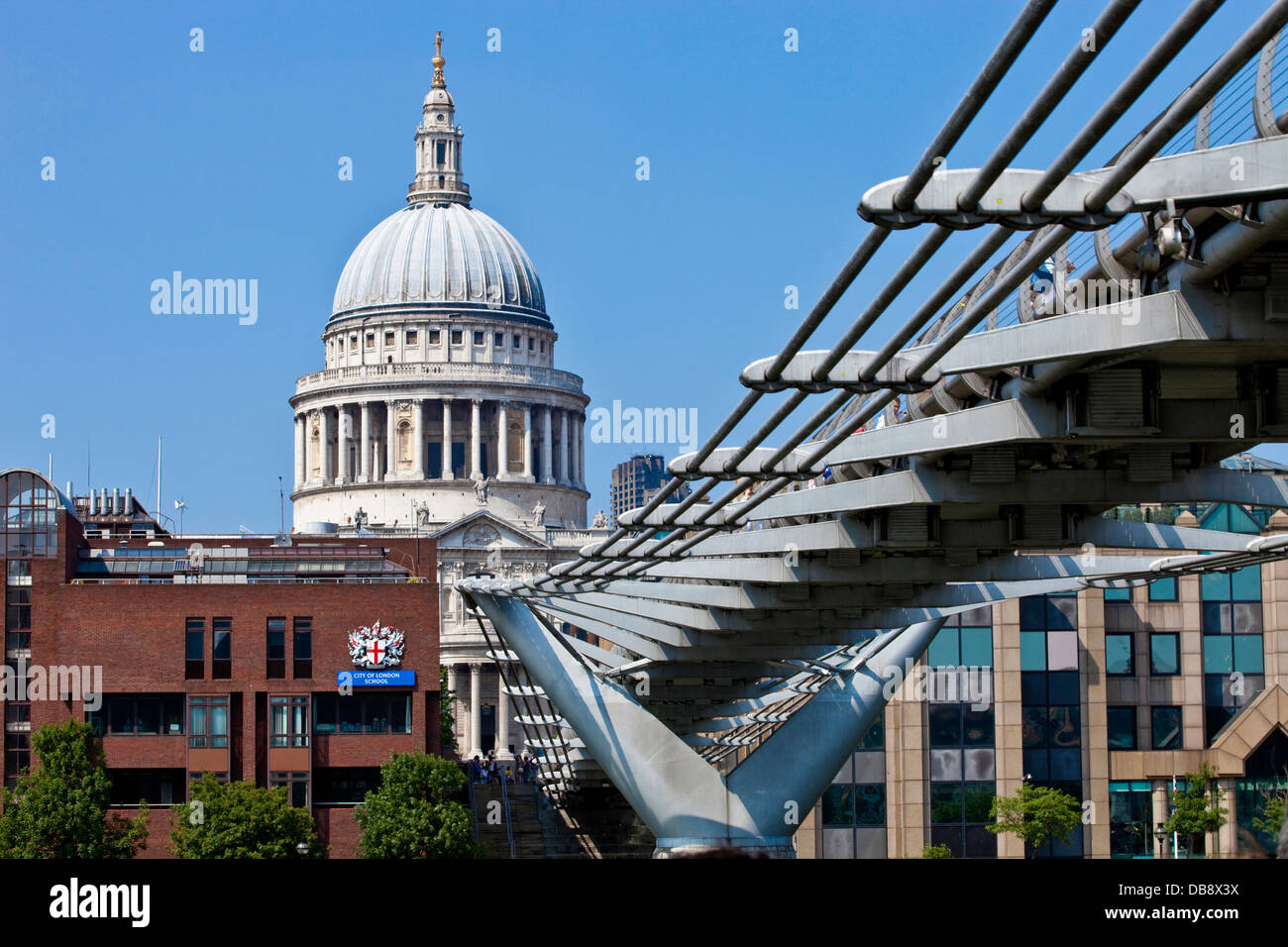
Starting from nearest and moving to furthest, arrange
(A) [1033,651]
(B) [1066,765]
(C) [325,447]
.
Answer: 1. (A) [1033,651]
2. (B) [1066,765]
3. (C) [325,447]

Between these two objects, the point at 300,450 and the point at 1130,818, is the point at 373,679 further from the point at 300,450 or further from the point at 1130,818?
the point at 300,450

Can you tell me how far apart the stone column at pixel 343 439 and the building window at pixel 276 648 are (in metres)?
78.8

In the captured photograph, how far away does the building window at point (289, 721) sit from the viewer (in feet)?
229

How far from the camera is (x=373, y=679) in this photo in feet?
232

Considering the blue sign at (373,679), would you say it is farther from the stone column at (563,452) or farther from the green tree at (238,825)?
the stone column at (563,452)

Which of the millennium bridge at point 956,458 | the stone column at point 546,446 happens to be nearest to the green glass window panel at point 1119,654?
the millennium bridge at point 956,458

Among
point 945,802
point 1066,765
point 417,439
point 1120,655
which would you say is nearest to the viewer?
point 945,802

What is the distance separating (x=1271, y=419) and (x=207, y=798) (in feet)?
155

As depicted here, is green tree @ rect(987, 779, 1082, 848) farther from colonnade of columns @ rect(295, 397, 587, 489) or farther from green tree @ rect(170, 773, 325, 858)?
colonnade of columns @ rect(295, 397, 587, 489)

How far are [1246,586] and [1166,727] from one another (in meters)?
4.81

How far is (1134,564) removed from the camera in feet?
131

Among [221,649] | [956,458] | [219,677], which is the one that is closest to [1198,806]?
[219,677]

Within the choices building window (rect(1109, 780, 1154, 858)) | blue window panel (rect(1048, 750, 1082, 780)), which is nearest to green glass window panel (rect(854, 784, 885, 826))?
blue window panel (rect(1048, 750, 1082, 780))
